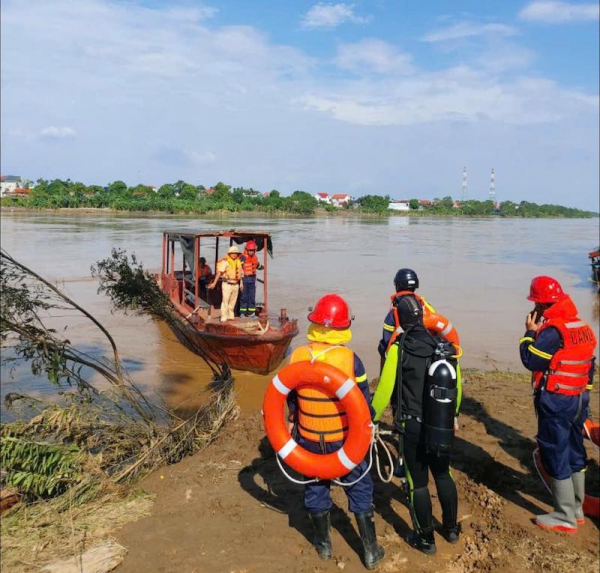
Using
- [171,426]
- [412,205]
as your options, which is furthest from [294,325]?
[412,205]

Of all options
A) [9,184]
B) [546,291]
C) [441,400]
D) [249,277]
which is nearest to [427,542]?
[441,400]

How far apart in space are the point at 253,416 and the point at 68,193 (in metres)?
72.7

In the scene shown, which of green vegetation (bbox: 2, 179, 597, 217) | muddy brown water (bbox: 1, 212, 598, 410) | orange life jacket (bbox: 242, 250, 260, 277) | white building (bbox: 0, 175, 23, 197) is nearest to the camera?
muddy brown water (bbox: 1, 212, 598, 410)

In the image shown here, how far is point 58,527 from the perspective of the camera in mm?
3617

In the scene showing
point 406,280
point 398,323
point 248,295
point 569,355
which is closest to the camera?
point 569,355

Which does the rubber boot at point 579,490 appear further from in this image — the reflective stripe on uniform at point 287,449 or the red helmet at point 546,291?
the reflective stripe on uniform at point 287,449

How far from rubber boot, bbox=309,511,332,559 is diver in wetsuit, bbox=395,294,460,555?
1.71 feet

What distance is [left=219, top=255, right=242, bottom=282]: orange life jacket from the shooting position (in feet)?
28.8

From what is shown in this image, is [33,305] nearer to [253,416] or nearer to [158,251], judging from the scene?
[253,416]

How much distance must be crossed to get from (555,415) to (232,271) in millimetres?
6055

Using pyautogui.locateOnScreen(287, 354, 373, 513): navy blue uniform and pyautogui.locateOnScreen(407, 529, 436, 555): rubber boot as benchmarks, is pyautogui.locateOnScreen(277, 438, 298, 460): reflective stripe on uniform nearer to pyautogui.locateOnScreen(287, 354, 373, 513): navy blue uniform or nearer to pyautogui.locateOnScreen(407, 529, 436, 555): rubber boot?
pyautogui.locateOnScreen(287, 354, 373, 513): navy blue uniform

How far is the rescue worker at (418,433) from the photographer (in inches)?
123

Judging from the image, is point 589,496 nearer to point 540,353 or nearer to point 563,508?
point 563,508

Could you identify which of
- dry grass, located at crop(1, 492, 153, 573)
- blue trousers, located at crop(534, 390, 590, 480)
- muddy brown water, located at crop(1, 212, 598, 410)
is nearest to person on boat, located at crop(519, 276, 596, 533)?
blue trousers, located at crop(534, 390, 590, 480)
